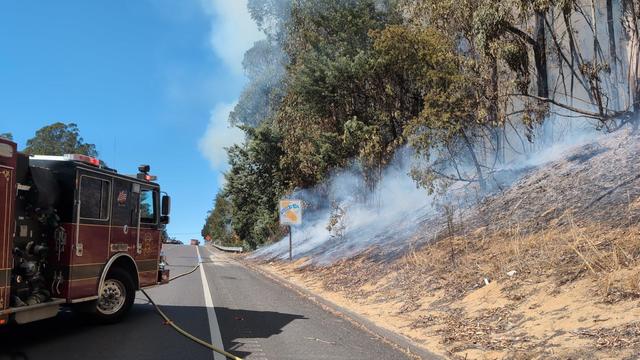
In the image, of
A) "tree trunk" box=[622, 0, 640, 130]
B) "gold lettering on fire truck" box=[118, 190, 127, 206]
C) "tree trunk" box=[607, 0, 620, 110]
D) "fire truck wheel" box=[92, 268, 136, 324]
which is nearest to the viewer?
"fire truck wheel" box=[92, 268, 136, 324]

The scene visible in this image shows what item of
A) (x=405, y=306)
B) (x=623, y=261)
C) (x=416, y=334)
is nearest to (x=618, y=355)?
(x=623, y=261)

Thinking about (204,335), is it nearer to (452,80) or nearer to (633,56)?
(452,80)

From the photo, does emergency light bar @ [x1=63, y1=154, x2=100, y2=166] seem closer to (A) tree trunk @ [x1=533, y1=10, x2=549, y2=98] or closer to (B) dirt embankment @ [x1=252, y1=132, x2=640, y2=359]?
(B) dirt embankment @ [x1=252, y1=132, x2=640, y2=359]

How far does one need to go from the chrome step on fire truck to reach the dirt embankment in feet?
15.1

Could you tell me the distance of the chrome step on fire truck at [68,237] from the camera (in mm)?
6809

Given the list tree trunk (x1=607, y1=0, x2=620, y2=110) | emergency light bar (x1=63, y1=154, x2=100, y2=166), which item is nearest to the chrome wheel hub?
emergency light bar (x1=63, y1=154, x2=100, y2=166)

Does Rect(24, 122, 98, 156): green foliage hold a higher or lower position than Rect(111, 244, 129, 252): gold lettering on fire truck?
higher

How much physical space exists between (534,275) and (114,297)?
22.7ft

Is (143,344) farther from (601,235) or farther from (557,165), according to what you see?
(557,165)

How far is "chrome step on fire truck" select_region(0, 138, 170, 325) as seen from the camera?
6.81 metres

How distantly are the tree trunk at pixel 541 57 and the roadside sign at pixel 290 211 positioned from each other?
46.7 ft

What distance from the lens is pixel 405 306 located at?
10867mm

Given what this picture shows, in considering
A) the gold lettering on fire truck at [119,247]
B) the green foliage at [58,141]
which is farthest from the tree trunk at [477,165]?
the green foliage at [58,141]

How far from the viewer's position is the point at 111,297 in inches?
360
